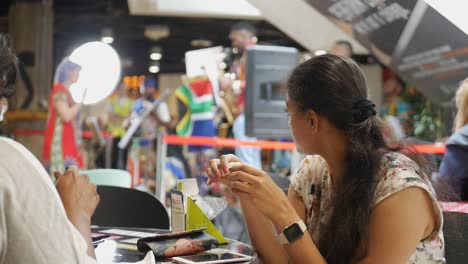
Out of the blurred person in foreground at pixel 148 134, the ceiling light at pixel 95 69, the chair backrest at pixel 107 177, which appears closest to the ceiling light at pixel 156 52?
the blurred person in foreground at pixel 148 134

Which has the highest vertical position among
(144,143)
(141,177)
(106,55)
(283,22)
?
(283,22)

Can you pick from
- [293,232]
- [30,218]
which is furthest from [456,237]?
[30,218]

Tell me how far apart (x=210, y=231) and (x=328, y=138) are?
44 centimetres

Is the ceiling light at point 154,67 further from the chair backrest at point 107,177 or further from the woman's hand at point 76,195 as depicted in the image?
the woman's hand at point 76,195

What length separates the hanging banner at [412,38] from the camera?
4242mm

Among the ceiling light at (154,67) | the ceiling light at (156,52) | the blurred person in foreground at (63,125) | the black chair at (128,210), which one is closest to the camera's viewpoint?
the black chair at (128,210)

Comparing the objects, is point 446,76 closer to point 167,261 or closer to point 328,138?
point 328,138

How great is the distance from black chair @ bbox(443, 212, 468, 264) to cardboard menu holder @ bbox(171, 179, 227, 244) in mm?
664

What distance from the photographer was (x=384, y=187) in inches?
59.5

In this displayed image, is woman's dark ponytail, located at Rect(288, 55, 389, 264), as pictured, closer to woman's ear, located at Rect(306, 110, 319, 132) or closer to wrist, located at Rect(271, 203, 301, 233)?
woman's ear, located at Rect(306, 110, 319, 132)

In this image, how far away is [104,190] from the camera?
265 cm

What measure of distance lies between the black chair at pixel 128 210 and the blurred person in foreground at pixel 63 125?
3050 millimetres

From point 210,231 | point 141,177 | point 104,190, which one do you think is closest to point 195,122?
point 141,177

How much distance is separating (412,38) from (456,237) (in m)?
3.30
